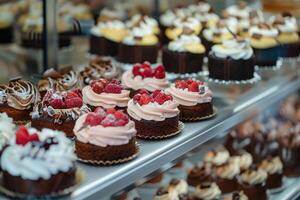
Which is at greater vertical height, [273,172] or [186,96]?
[186,96]

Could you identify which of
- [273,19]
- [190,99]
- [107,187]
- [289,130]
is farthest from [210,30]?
[107,187]

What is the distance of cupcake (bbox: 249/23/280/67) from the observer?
3746 millimetres

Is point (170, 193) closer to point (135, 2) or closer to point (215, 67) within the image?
point (215, 67)

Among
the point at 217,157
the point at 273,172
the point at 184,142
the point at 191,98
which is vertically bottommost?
the point at 273,172

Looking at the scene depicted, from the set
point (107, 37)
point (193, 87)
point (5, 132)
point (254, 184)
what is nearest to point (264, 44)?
point (254, 184)

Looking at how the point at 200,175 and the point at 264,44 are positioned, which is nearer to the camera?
the point at 200,175

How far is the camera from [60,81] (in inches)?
110

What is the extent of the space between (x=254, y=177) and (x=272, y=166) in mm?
258

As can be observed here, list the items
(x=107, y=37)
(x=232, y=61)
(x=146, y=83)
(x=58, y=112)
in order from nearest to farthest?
(x=58, y=112) → (x=146, y=83) → (x=232, y=61) → (x=107, y=37)

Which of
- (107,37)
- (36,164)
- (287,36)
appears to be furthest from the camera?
(287,36)

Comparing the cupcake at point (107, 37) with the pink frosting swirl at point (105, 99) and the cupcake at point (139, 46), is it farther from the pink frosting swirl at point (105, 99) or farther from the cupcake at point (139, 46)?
the pink frosting swirl at point (105, 99)

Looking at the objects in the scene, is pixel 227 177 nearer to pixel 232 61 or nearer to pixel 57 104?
pixel 232 61

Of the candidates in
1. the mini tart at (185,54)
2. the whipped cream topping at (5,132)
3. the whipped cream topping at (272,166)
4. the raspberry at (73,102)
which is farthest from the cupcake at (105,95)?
the whipped cream topping at (272,166)

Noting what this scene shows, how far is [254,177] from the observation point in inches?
143
